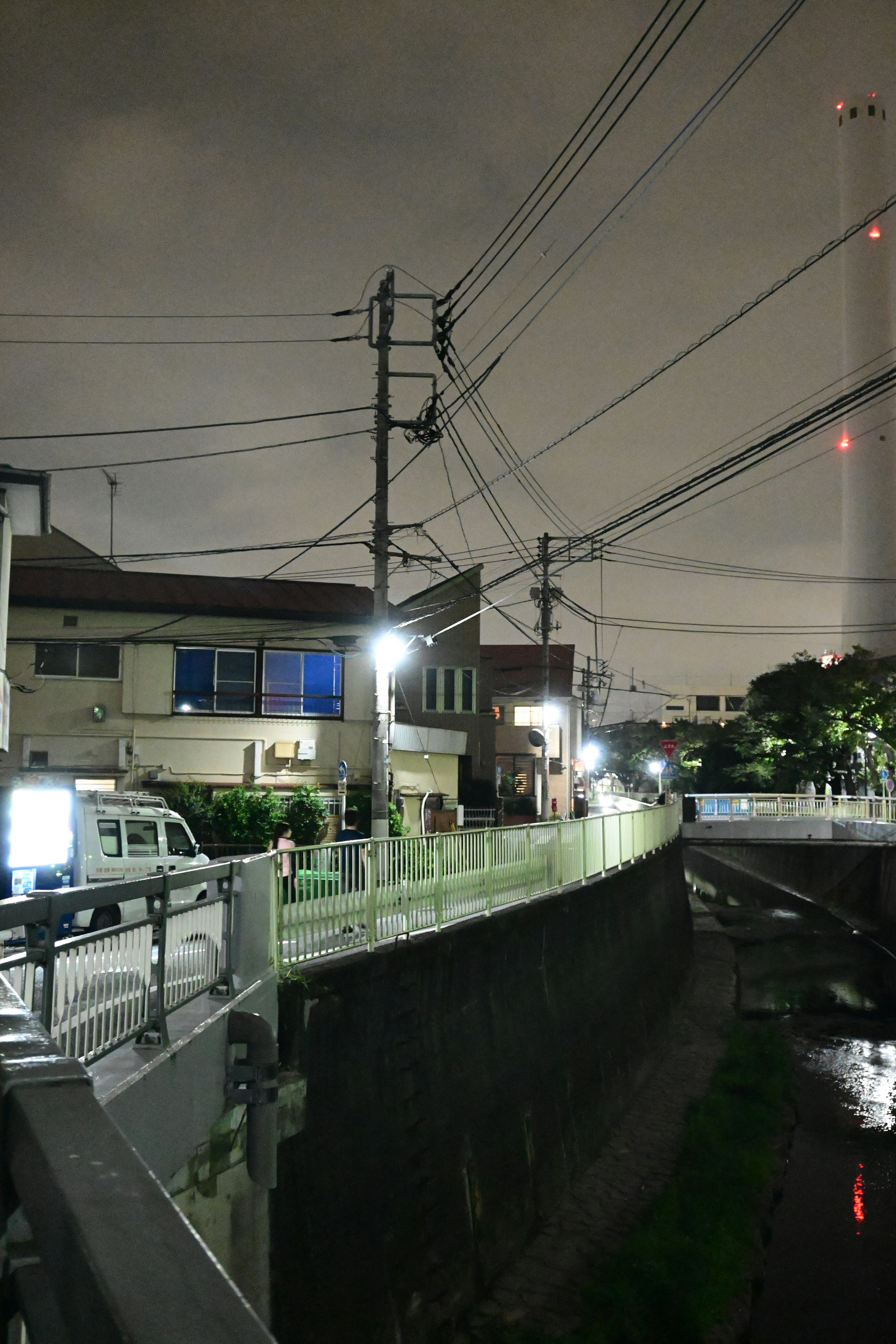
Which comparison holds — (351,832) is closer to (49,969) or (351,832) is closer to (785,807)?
(49,969)

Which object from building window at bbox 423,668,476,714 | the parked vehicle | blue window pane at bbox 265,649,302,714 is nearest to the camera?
the parked vehicle

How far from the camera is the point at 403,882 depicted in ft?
35.4

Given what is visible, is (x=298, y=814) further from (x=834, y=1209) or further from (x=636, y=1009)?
(x=834, y=1209)

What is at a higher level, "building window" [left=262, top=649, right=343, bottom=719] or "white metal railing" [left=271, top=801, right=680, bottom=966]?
"building window" [left=262, top=649, right=343, bottom=719]

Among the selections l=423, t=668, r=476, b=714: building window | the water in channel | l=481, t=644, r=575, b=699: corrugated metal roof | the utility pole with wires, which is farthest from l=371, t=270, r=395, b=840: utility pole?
l=481, t=644, r=575, b=699: corrugated metal roof

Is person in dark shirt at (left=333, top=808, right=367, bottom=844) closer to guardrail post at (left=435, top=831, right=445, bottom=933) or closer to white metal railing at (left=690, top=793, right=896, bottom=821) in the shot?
guardrail post at (left=435, top=831, right=445, bottom=933)

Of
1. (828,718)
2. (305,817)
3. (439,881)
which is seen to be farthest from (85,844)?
(828,718)

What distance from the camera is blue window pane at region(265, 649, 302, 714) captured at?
96.5ft

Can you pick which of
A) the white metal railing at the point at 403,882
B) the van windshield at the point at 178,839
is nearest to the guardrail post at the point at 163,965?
the white metal railing at the point at 403,882

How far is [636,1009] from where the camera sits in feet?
64.2

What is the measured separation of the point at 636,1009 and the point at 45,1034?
18982mm

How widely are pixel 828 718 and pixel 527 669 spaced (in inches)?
1440

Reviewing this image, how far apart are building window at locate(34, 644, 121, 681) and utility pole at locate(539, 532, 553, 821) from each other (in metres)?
12.4

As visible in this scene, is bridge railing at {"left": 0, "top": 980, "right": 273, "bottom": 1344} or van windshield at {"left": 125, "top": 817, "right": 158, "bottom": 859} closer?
bridge railing at {"left": 0, "top": 980, "right": 273, "bottom": 1344}
